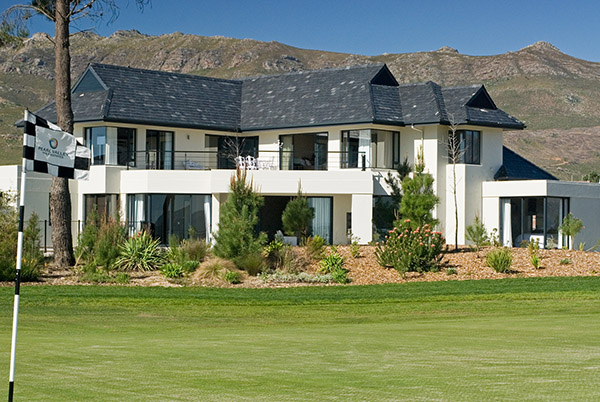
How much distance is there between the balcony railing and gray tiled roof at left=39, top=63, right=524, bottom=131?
1.36 metres

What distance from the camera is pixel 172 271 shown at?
1051 inches

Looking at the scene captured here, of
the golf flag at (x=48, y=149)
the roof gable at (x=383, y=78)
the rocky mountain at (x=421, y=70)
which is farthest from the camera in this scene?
the rocky mountain at (x=421, y=70)

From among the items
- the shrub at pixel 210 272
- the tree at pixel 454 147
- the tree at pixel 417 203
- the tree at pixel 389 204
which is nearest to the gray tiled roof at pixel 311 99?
the tree at pixel 389 204

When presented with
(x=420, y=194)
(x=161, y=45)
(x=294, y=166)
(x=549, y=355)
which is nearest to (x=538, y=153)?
(x=294, y=166)

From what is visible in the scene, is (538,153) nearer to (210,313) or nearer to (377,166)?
(377,166)

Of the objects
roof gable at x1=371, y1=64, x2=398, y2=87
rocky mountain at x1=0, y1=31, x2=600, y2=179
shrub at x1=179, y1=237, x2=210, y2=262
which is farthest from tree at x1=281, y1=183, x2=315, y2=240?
rocky mountain at x1=0, y1=31, x2=600, y2=179

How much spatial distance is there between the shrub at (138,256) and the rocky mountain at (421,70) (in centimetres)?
6910

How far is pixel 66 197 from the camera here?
1107 inches

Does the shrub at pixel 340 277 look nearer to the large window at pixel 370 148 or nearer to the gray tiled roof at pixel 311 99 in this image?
the gray tiled roof at pixel 311 99

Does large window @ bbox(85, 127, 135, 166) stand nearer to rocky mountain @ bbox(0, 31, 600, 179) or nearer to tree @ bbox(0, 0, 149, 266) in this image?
tree @ bbox(0, 0, 149, 266)

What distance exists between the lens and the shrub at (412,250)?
27.8 metres

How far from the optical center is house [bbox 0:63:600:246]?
35.3m

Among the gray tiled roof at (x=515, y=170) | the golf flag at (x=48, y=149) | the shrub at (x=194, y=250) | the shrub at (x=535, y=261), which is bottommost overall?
the shrub at (x=535, y=261)

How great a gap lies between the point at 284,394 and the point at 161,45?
629ft
